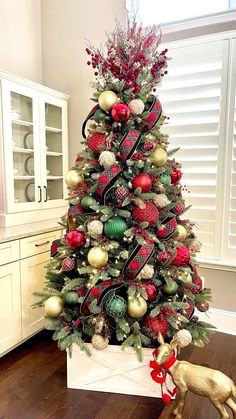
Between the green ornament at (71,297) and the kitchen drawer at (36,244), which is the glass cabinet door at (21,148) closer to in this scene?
the kitchen drawer at (36,244)

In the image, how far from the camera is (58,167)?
288cm

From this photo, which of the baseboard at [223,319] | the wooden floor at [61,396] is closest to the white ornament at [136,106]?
the wooden floor at [61,396]

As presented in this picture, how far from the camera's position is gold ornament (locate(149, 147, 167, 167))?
1.74m

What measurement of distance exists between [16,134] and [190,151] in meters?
1.46

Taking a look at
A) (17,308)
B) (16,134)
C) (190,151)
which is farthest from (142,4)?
(17,308)

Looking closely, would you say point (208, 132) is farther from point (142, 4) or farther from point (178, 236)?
point (142, 4)

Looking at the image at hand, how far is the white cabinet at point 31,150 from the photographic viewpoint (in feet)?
7.45

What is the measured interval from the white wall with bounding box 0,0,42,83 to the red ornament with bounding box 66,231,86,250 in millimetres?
1769

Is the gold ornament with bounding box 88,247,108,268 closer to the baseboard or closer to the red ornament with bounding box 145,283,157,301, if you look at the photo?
the red ornament with bounding box 145,283,157,301

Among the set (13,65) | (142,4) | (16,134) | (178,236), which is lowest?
(178,236)

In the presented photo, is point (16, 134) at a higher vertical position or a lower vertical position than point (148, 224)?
higher

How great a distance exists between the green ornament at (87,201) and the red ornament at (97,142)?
0.93 feet

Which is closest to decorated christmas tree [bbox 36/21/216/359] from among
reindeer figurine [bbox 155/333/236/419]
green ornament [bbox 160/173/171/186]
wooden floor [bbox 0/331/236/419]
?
green ornament [bbox 160/173/171/186]

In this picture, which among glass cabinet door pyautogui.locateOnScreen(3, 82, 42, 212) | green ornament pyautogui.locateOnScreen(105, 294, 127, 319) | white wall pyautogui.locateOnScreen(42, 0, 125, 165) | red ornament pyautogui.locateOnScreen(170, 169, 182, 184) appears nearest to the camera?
green ornament pyautogui.locateOnScreen(105, 294, 127, 319)
